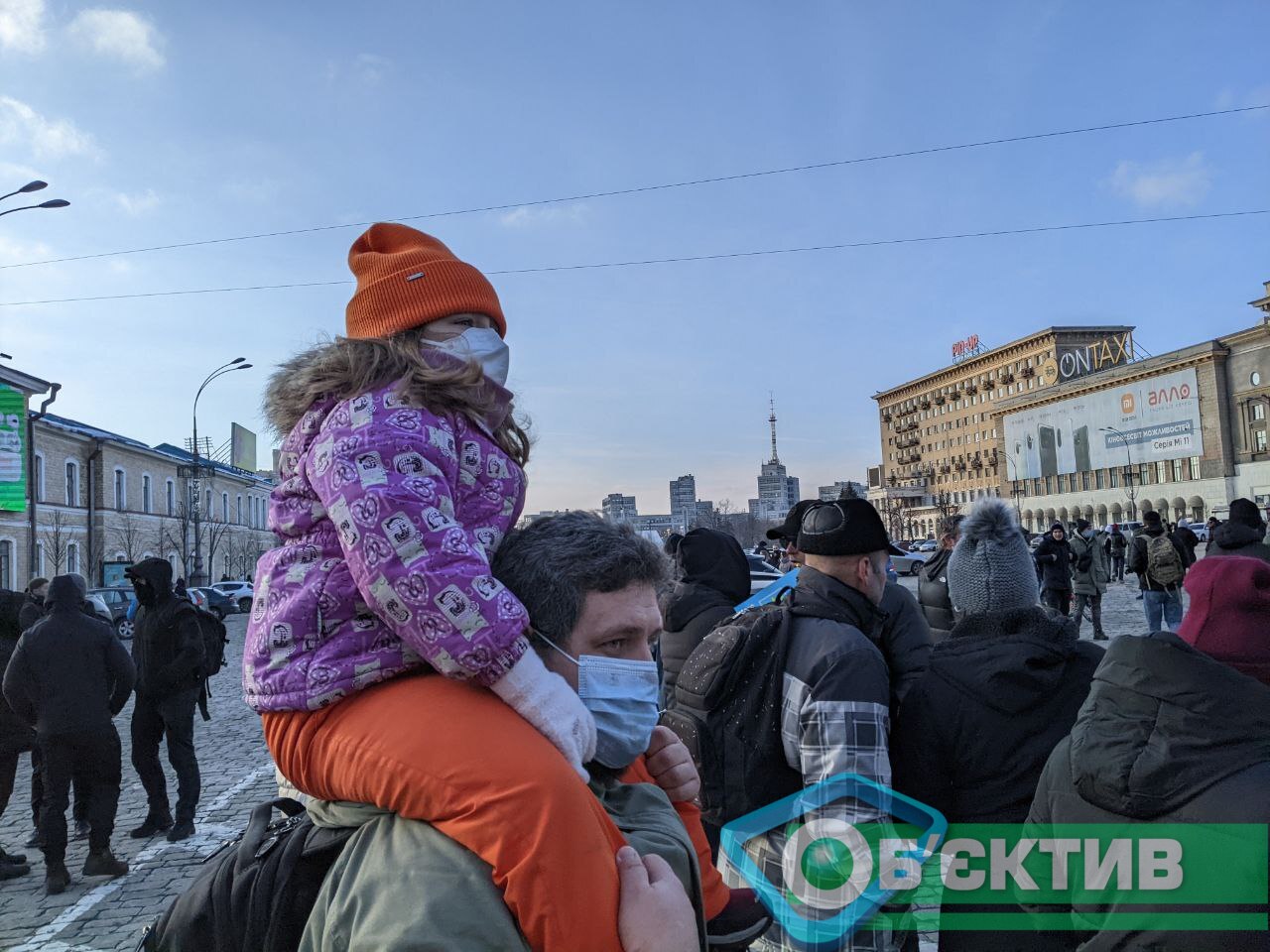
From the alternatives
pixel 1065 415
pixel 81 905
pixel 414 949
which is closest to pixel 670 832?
pixel 414 949

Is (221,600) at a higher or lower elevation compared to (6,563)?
lower

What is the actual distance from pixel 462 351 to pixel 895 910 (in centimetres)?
208

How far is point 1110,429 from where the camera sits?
279 feet

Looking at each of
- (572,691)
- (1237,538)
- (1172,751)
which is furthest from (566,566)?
(1237,538)

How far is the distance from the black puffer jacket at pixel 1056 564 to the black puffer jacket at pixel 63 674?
43.5ft

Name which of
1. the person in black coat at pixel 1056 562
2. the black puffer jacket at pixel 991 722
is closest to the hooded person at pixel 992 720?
the black puffer jacket at pixel 991 722

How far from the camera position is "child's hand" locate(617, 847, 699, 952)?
4.26 ft

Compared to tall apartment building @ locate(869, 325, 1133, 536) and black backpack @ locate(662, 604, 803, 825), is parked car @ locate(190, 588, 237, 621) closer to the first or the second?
black backpack @ locate(662, 604, 803, 825)

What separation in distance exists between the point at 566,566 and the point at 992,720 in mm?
1585

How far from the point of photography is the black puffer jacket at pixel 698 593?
461cm

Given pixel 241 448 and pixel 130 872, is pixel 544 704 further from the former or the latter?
pixel 241 448

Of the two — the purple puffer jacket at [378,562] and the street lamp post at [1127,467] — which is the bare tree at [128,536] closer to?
the purple puffer jacket at [378,562]

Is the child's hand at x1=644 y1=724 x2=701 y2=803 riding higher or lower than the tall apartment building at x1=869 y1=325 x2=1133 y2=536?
lower

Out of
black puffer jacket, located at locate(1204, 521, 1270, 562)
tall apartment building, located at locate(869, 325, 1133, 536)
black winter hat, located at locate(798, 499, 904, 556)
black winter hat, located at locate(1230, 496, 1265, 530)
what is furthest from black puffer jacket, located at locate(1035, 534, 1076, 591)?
tall apartment building, located at locate(869, 325, 1133, 536)
